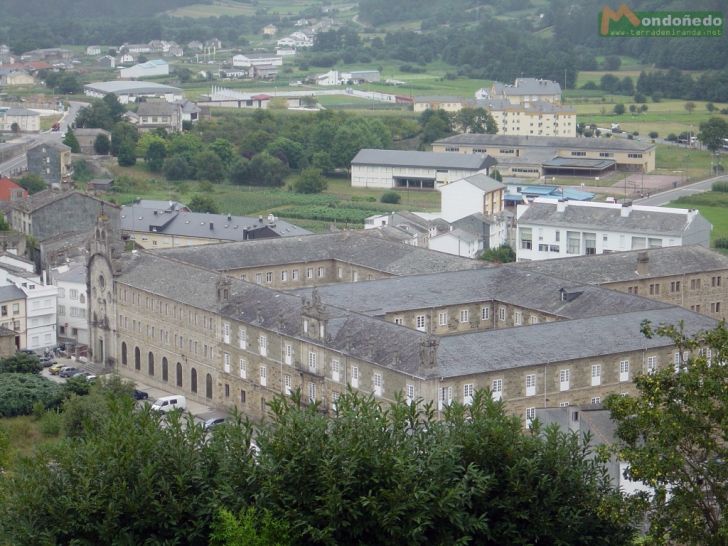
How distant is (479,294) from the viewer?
55.5m

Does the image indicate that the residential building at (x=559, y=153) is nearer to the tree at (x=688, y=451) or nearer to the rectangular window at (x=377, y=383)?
the rectangular window at (x=377, y=383)

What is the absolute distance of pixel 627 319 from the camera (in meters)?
49.6

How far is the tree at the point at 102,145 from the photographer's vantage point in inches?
4510

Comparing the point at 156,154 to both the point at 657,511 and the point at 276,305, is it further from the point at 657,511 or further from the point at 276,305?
the point at 657,511

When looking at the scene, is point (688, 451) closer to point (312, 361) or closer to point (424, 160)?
point (312, 361)

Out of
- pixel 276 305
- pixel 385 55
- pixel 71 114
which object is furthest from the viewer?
pixel 385 55

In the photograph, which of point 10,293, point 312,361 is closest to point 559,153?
point 10,293

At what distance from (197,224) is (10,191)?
58.3 ft

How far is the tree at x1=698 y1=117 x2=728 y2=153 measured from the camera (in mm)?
115688

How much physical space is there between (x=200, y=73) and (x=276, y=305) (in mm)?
126451

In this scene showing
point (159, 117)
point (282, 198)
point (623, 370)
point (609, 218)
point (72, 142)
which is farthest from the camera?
point (159, 117)

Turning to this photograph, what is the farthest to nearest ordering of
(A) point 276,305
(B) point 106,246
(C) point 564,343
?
(B) point 106,246
(A) point 276,305
(C) point 564,343

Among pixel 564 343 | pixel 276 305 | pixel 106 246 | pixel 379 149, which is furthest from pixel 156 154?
pixel 564 343

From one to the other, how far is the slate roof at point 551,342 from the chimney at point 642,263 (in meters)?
9.15
